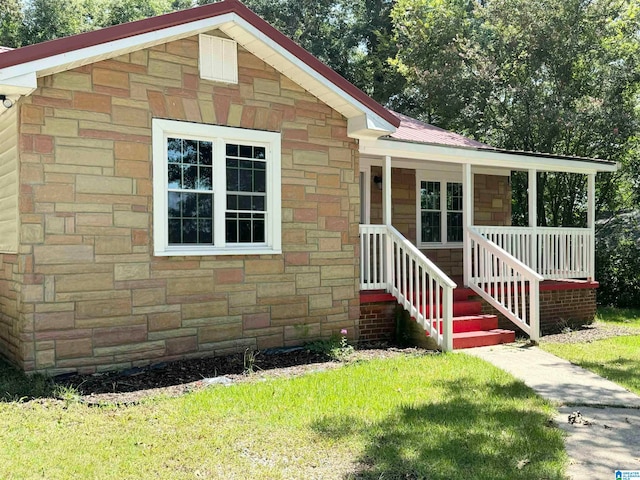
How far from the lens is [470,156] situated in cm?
975

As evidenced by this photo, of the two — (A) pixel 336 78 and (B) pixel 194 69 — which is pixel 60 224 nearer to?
(B) pixel 194 69

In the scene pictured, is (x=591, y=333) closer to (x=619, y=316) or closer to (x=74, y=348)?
(x=619, y=316)

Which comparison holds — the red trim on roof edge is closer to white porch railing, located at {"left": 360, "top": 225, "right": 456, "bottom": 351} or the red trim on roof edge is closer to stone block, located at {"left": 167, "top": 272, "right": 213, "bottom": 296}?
white porch railing, located at {"left": 360, "top": 225, "right": 456, "bottom": 351}

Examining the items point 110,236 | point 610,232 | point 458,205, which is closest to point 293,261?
point 110,236

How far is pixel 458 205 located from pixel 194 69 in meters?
7.02

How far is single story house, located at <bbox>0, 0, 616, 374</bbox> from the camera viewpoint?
6004 mm

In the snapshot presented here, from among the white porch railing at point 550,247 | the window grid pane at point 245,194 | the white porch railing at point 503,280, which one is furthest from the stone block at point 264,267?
the white porch railing at point 550,247

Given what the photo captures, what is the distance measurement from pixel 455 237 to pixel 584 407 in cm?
689

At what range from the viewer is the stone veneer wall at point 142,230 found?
19.7ft

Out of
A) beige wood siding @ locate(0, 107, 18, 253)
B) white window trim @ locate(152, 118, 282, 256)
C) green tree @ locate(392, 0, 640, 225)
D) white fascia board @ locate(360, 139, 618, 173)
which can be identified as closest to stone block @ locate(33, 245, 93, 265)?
beige wood siding @ locate(0, 107, 18, 253)

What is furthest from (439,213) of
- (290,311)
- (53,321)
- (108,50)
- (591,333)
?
(53,321)

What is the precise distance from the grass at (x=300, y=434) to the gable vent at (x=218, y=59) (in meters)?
3.74

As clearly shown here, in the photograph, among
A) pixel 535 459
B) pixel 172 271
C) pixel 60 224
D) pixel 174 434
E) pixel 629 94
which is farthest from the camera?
pixel 629 94

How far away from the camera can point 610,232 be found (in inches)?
624
